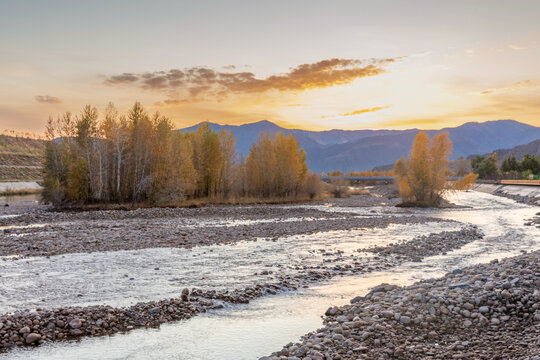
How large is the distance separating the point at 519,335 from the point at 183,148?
180 feet

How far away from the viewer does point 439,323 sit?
10.1 m

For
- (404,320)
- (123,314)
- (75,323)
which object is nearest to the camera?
(404,320)

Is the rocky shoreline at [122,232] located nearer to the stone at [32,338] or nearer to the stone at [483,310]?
the stone at [32,338]

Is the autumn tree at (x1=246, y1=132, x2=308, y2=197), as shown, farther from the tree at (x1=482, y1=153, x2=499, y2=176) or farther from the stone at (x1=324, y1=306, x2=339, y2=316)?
the tree at (x1=482, y1=153, x2=499, y2=176)

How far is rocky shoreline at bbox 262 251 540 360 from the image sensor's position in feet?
27.7

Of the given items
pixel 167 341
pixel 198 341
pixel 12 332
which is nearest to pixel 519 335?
pixel 198 341

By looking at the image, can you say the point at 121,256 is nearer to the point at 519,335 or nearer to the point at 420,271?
the point at 420,271

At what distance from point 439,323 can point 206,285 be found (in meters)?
8.32

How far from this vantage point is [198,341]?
1007 centimetres

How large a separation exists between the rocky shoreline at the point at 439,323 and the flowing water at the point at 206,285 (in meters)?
1.16

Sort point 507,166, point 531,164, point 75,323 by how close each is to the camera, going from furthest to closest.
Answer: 1. point 507,166
2. point 531,164
3. point 75,323

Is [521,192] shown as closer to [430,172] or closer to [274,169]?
[430,172]

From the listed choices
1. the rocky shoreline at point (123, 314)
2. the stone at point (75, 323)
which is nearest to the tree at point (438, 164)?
the rocky shoreline at point (123, 314)

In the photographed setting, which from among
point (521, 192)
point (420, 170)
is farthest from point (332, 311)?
point (521, 192)
